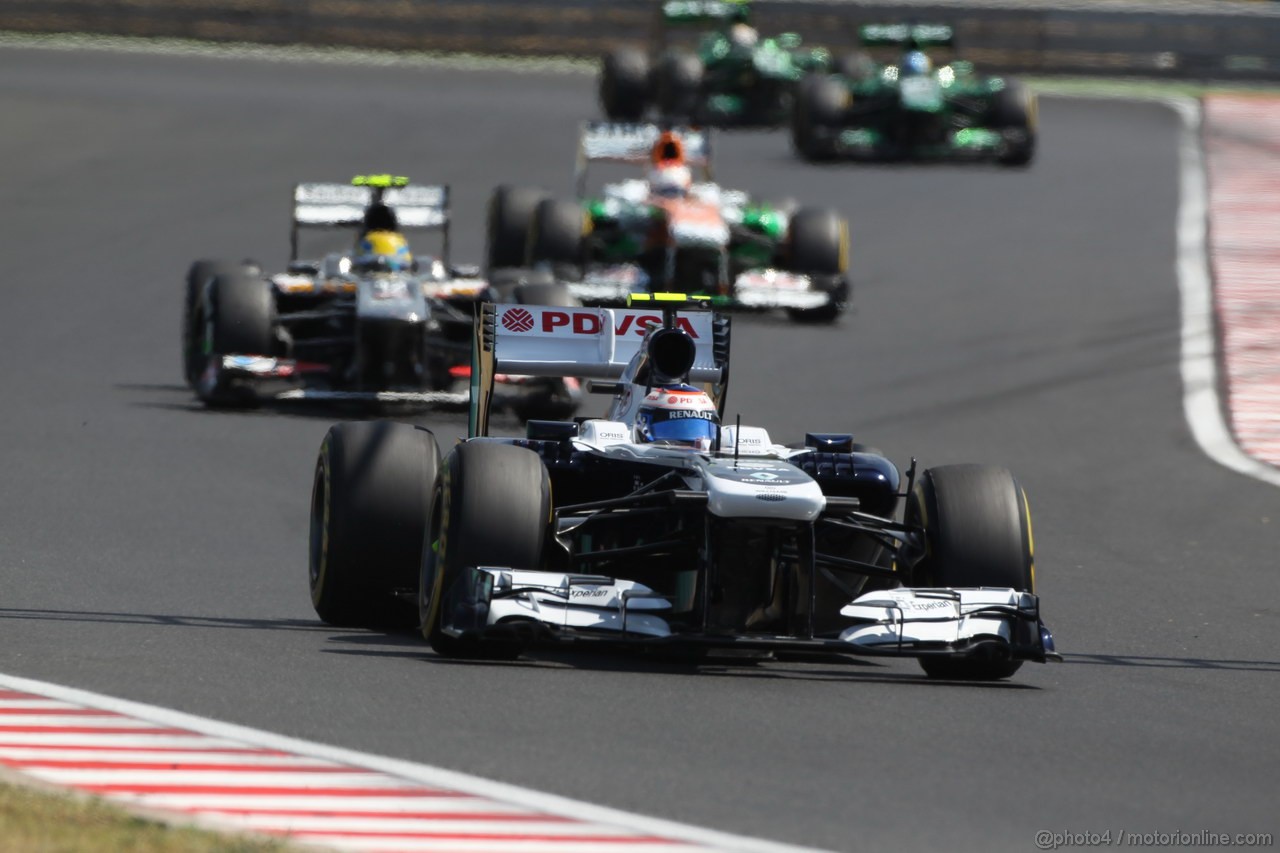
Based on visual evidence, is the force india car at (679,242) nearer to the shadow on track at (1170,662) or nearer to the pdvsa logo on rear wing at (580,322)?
the pdvsa logo on rear wing at (580,322)

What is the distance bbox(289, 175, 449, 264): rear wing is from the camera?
18.4 metres

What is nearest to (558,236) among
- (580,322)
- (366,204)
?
(366,204)

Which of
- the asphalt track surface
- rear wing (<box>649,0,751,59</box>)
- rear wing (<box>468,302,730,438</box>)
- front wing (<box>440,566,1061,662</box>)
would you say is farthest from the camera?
rear wing (<box>649,0,751,59</box>)

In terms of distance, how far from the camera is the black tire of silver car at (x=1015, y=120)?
31.4 metres

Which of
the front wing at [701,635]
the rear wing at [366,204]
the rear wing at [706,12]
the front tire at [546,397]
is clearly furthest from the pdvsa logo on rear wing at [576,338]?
the rear wing at [706,12]

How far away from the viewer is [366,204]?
61.0 ft

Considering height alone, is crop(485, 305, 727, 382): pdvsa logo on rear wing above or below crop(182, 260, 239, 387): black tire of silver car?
above

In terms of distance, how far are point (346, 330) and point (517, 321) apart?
21.9 feet

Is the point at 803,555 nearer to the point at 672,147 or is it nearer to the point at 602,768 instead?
the point at 602,768

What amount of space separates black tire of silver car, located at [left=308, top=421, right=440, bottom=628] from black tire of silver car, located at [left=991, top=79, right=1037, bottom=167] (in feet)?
73.3

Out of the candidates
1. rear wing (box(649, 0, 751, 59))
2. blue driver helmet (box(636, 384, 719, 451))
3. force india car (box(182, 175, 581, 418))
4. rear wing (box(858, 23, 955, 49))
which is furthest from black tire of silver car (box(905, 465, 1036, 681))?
rear wing (box(649, 0, 751, 59))

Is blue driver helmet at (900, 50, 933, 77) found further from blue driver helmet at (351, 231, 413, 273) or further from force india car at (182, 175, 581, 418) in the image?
blue driver helmet at (351, 231, 413, 273)

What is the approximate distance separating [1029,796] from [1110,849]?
1.93ft

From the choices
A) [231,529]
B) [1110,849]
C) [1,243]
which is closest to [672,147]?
[1,243]
